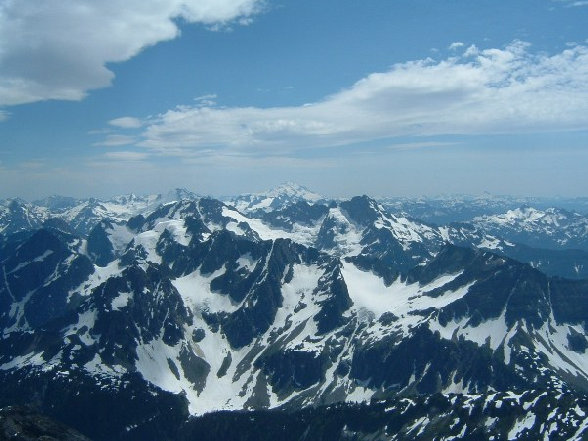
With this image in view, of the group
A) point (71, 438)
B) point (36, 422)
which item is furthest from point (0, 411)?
point (71, 438)

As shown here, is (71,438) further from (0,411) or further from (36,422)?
(0,411)
